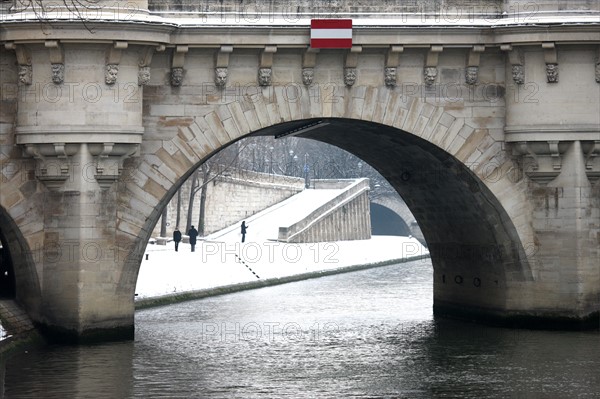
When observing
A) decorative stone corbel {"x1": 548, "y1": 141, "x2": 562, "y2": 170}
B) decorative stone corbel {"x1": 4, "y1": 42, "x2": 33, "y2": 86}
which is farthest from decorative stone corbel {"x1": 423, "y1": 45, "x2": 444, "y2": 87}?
decorative stone corbel {"x1": 4, "y1": 42, "x2": 33, "y2": 86}

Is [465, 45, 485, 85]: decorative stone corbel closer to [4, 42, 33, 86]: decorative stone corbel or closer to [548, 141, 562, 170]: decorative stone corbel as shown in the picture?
[548, 141, 562, 170]: decorative stone corbel

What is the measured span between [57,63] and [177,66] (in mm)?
2591

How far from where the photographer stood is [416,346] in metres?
32.5

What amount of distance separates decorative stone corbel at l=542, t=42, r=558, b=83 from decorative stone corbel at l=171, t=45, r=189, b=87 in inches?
297

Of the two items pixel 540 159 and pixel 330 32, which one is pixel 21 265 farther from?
pixel 540 159

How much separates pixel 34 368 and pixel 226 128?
6797mm

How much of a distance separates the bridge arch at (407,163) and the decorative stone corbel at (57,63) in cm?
220

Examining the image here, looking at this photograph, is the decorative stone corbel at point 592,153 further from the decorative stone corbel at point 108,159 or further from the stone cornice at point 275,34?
the decorative stone corbel at point 108,159

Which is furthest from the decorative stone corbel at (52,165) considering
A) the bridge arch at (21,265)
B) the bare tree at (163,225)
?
the bare tree at (163,225)

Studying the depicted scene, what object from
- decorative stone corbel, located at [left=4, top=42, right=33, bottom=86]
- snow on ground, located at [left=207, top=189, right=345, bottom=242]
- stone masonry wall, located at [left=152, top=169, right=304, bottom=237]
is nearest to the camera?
decorative stone corbel, located at [left=4, top=42, right=33, bottom=86]

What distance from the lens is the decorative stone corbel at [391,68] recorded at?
32156 millimetres

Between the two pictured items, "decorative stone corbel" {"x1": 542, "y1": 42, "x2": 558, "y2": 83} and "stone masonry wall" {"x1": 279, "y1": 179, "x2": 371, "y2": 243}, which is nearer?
"decorative stone corbel" {"x1": 542, "y1": 42, "x2": 558, "y2": 83}

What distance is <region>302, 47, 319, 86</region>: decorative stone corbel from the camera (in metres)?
31.8

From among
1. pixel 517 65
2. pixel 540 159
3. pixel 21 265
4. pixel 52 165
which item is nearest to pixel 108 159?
pixel 52 165
